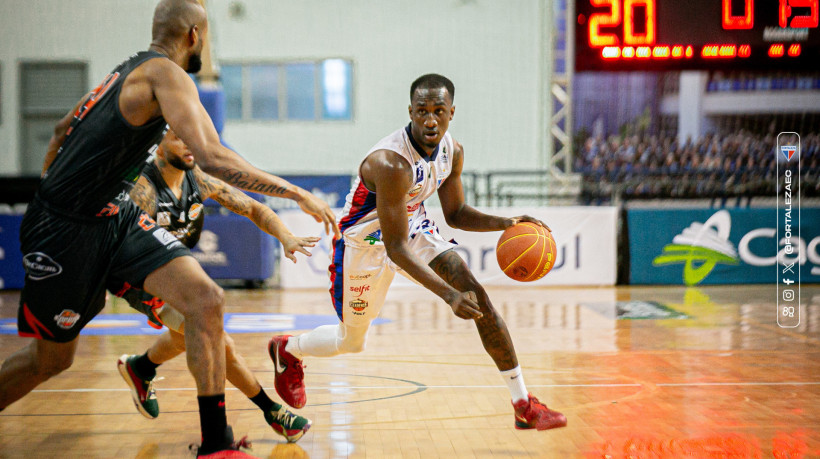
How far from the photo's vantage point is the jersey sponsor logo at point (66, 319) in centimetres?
331

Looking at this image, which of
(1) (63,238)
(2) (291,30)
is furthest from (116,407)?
(2) (291,30)

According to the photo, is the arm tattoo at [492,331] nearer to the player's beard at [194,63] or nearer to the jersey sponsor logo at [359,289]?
the jersey sponsor logo at [359,289]

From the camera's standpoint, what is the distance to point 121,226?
3389mm

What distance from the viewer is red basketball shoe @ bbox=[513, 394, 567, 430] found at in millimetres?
3850

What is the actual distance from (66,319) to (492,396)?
2653 mm

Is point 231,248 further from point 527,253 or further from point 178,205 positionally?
point 527,253

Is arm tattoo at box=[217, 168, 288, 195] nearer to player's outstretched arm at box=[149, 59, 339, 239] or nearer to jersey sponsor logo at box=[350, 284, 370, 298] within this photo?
player's outstretched arm at box=[149, 59, 339, 239]

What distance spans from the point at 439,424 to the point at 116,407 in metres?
1.96

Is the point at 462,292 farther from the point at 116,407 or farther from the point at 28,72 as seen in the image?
the point at 28,72

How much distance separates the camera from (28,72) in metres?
17.4

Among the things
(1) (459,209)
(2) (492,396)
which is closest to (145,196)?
(1) (459,209)

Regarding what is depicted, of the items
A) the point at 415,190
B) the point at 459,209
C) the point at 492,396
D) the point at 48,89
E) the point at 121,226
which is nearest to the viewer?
the point at 121,226

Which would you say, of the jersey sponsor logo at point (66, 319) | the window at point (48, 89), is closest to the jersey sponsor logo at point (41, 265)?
the jersey sponsor logo at point (66, 319)

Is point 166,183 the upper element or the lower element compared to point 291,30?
lower
